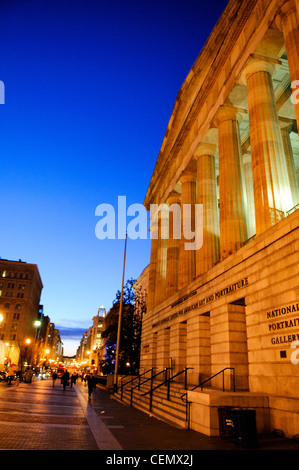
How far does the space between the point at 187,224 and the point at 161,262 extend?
29.0 feet

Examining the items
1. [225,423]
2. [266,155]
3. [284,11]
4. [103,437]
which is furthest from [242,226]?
[103,437]

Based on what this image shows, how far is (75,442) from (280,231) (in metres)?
9.24

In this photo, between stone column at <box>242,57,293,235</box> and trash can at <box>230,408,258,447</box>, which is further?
stone column at <box>242,57,293,235</box>

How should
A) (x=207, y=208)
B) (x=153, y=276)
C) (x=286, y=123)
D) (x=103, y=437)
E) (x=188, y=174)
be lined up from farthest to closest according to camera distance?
1. (x=153, y=276)
2. (x=188, y=174)
3. (x=207, y=208)
4. (x=286, y=123)
5. (x=103, y=437)

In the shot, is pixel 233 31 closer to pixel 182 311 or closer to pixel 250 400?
pixel 182 311

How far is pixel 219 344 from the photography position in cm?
1573

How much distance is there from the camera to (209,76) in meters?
22.5

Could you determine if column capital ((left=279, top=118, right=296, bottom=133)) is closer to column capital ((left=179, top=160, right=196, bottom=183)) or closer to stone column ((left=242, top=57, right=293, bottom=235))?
stone column ((left=242, top=57, right=293, bottom=235))

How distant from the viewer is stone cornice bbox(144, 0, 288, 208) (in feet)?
57.1

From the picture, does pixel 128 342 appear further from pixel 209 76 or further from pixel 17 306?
pixel 17 306

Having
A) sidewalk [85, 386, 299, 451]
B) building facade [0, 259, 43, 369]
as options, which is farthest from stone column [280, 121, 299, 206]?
building facade [0, 259, 43, 369]

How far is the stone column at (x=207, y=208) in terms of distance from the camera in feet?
69.2

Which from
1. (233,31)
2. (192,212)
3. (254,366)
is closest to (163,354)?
(192,212)

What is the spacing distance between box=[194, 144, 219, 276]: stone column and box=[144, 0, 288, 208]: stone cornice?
1.78 meters
